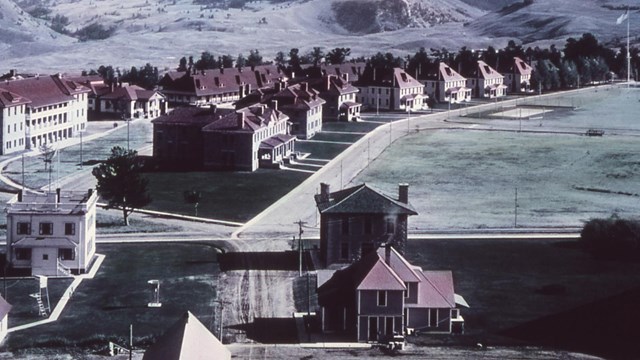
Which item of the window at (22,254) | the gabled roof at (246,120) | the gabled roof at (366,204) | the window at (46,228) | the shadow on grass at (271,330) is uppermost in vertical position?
the gabled roof at (246,120)

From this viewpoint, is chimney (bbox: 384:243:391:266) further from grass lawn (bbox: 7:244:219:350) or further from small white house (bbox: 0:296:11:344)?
small white house (bbox: 0:296:11:344)

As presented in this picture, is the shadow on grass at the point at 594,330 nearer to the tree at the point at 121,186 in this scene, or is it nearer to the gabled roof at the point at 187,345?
the gabled roof at the point at 187,345

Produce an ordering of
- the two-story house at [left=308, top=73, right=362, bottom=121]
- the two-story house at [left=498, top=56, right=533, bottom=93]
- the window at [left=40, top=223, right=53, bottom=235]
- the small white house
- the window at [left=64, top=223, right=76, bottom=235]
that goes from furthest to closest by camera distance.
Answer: the two-story house at [left=498, top=56, right=533, bottom=93] < the two-story house at [left=308, top=73, right=362, bottom=121] < the window at [left=40, top=223, right=53, bottom=235] < the window at [left=64, top=223, right=76, bottom=235] < the small white house

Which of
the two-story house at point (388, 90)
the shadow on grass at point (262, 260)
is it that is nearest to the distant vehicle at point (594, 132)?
the two-story house at point (388, 90)

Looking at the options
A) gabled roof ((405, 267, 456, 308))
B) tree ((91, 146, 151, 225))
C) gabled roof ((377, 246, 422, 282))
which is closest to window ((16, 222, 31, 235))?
tree ((91, 146, 151, 225))

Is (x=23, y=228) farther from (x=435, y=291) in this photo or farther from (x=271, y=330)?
(x=435, y=291)
